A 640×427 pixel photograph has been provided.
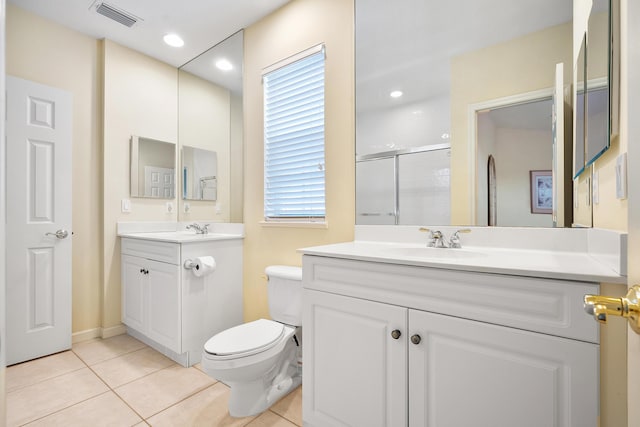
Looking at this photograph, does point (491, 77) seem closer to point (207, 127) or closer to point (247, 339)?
point (247, 339)

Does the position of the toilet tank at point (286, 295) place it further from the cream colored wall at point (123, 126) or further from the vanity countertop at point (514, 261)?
the cream colored wall at point (123, 126)

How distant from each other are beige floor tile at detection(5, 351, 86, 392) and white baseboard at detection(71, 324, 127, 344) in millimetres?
192

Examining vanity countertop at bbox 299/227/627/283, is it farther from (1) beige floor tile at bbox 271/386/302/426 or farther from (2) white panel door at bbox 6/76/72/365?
(2) white panel door at bbox 6/76/72/365

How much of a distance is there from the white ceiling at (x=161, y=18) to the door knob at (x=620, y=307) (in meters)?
2.47

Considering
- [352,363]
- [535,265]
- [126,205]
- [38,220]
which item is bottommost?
[352,363]

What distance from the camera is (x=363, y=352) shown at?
46.8 inches

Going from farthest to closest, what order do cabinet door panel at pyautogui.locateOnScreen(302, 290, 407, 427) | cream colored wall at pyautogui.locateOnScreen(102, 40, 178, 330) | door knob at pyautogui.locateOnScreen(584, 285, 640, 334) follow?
cream colored wall at pyautogui.locateOnScreen(102, 40, 178, 330), cabinet door panel at pyautogui.locateOnScreen(302, 290, 407, 427), door knob at pyautogui.locateOnScreen(584, 285, 640, 334)

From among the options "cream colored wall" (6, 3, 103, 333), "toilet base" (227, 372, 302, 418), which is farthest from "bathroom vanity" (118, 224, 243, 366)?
"toilet base" (227, 372, 302, 418)

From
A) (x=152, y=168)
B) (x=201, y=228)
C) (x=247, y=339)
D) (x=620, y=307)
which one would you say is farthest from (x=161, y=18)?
(x=620, y=307)

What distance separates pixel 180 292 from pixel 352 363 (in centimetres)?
133

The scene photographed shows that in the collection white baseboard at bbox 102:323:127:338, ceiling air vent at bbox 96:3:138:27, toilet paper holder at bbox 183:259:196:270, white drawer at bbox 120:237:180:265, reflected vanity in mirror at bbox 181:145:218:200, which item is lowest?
white baseboard at bbox 102:323:127:338

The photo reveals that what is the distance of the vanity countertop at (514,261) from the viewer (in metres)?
0.82

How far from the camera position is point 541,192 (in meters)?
1.33

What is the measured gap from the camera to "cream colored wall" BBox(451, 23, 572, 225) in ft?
4.27
